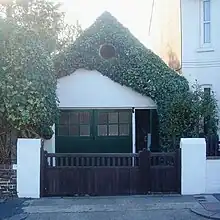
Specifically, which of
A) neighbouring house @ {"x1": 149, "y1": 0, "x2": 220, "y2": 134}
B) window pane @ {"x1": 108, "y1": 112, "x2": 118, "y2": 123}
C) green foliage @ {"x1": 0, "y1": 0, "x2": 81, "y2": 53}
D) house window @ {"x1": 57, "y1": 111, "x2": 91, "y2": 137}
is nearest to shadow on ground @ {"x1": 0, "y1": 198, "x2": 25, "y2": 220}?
house window @ {"x1": 57, "y1": 111, "x2": 91, "y2": 137}

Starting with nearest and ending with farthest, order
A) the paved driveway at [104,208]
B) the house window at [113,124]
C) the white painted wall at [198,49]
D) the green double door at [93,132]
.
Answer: the paved driveway at [104,208], the green double door at [93,132], the house window at [113,124], the white painted wall at [198,49]

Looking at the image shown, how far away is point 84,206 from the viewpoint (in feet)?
31.9

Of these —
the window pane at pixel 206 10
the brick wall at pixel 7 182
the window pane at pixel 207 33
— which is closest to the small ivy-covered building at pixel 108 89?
the window pane at pixel 207 33

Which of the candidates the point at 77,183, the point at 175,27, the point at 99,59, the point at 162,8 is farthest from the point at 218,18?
the point at 77,183

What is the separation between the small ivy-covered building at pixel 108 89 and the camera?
14.1m

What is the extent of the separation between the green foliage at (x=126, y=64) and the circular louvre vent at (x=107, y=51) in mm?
163

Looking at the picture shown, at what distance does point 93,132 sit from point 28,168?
414cm

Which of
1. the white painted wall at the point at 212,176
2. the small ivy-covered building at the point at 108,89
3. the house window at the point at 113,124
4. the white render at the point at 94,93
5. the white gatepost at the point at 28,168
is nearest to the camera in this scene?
the white gatepost at the point at 28,168

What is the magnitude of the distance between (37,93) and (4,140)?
61.0 inches

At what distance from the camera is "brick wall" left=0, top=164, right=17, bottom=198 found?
1068 centimetres

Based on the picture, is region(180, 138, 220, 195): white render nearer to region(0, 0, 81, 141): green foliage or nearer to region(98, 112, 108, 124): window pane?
region(0, 0, 81, 141): green foliage

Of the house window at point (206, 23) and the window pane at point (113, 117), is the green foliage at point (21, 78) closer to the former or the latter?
the window pane at point (113, 117)

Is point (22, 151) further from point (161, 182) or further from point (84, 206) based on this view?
point (161, 182)

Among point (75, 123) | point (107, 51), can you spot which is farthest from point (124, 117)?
point (107, 51)
